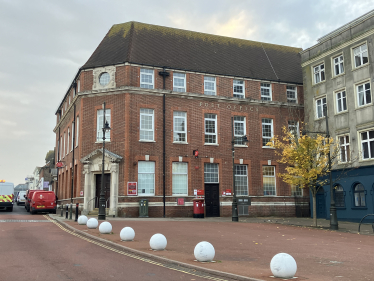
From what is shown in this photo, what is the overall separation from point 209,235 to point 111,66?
58.2ft

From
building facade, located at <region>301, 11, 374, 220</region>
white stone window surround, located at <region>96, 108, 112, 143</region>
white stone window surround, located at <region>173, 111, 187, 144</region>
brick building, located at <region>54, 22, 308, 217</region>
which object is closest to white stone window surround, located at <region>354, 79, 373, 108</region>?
building facade, located at <region>301, 11, 374, 220</region>

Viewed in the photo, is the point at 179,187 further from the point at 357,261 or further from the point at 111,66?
the point at 357,261

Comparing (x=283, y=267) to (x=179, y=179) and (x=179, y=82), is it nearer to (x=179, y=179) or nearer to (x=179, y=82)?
(x=179, y=179)

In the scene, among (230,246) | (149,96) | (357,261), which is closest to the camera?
(357,261)

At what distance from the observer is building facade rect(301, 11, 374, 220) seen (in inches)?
1000

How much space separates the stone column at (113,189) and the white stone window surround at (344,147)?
15708mm

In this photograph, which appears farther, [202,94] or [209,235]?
[202,94]

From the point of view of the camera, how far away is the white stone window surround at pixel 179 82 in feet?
101

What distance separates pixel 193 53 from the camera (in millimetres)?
33625

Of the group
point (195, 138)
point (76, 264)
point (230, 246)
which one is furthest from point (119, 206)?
point (76, 264)

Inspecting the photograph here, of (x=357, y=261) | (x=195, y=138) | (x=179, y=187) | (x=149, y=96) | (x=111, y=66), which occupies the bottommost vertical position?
(x=357, y=261)

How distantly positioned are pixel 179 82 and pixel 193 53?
13.5 ft

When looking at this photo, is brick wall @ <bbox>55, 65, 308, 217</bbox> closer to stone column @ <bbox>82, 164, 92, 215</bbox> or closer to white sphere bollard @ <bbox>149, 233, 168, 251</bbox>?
stone column @ <bbox>82, 164, 92, 215</bbox>

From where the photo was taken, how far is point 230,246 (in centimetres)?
1311
